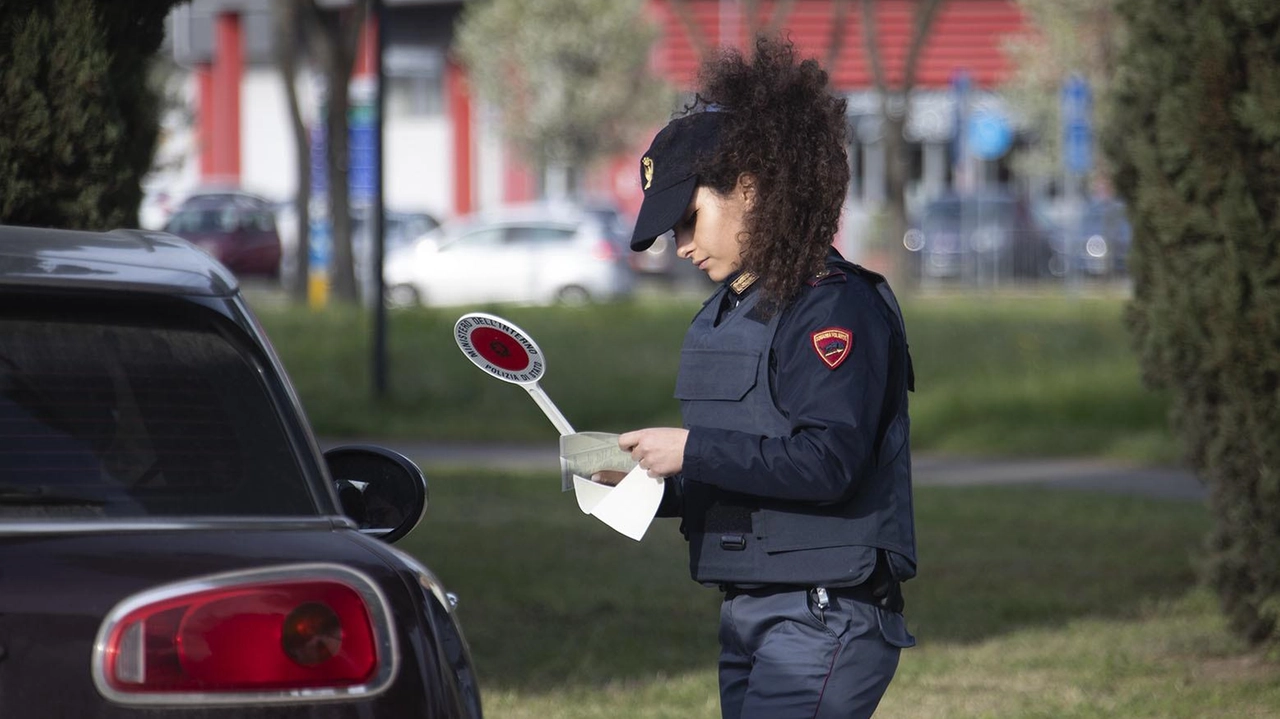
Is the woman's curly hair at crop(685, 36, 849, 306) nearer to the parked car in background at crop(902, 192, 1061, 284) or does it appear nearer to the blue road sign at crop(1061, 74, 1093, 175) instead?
the blue road sign at crop(1061, 74, 1093, 175)

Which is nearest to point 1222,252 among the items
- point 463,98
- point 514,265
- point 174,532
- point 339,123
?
point 174,532

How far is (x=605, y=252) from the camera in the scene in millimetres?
28891

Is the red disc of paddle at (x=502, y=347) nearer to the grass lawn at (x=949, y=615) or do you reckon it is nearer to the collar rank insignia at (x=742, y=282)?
the collar rank insignia at (x=742, y=282)

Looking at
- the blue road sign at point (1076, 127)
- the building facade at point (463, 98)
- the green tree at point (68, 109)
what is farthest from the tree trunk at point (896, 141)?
the green tree at point (68, 109)

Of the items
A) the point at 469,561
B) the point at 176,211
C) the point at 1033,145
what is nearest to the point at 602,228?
the point at 176,211

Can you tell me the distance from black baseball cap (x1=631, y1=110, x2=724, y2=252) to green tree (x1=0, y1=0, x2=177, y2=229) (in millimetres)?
2568

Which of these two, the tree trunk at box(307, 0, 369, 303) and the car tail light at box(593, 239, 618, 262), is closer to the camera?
the tree trunk at box(307, 0, 369, 303)

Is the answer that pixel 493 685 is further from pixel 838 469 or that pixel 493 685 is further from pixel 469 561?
pixel 838 469

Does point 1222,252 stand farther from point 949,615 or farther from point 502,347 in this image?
point 502,347

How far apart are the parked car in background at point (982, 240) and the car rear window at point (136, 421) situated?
3113 cm

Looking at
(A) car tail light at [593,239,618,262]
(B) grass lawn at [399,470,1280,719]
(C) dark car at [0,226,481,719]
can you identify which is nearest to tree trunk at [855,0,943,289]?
(A) car tail light at [593,239,618,262]

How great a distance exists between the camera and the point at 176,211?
32.8 m

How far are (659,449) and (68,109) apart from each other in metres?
2.90

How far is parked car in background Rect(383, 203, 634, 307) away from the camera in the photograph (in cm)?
2895
